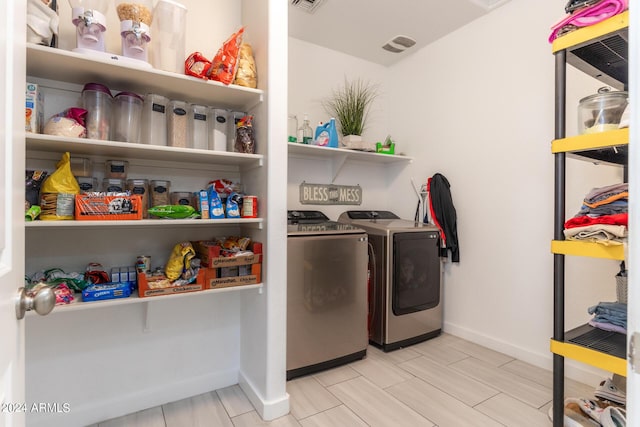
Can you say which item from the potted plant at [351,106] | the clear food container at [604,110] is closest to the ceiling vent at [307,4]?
the potted plant at [351,106]

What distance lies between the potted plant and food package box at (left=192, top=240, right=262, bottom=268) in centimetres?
138

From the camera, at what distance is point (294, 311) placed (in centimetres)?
200

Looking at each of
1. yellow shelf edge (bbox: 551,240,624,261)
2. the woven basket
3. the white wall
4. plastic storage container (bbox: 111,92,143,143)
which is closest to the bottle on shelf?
the white wall

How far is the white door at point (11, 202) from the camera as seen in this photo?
54cm

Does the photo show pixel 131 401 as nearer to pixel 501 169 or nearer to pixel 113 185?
pixel 113 185

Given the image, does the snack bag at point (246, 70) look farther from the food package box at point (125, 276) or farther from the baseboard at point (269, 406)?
the baseboard at point (269, 406)

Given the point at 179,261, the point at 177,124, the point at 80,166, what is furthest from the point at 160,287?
the point at 177,124

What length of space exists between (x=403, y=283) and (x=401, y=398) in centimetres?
82

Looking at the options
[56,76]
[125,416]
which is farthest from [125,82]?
[125,416]

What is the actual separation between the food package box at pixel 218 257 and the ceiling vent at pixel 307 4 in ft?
5.80

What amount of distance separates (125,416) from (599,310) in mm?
2382

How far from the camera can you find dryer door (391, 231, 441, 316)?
240 cm

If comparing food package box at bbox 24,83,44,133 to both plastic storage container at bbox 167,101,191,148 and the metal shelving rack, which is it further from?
the metal shelving rack

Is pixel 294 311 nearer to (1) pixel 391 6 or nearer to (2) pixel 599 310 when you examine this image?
(2) pixel 599 310
